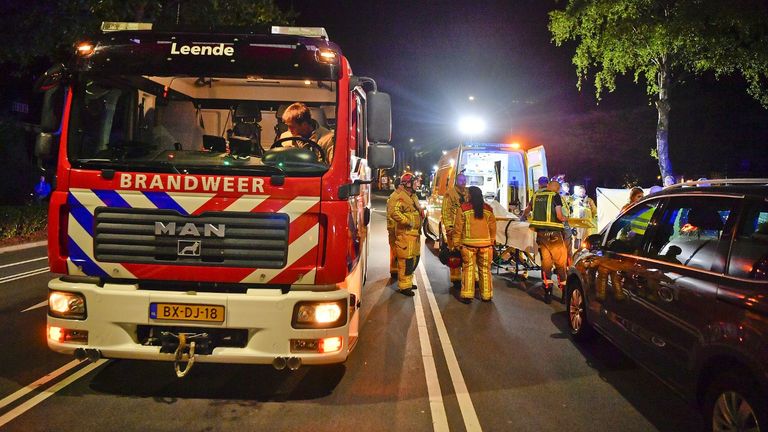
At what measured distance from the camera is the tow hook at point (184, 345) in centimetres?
372

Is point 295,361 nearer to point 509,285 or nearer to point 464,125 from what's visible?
point 509,285

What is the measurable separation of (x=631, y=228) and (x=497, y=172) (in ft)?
28.5

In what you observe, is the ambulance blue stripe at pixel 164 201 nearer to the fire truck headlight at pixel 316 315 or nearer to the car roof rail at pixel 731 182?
the fire truck headlight at pixel 316 315

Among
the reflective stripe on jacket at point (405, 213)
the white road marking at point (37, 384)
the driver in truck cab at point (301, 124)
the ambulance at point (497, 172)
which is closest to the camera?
the white road marking at point (37, 384)

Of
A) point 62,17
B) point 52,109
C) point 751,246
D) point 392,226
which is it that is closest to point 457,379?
point 751,246

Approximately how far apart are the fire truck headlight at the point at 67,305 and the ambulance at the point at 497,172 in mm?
7977

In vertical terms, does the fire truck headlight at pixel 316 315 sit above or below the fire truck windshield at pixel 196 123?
below

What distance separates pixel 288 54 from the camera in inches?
168

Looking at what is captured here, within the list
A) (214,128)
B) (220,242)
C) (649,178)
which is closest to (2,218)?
(214,128)

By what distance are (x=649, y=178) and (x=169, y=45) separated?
96.7 feet

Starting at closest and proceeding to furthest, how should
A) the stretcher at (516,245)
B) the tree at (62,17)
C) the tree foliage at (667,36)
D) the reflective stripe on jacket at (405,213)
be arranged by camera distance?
the reflective stripe on jacket at (405,213) → the stretcher at (516,245) → the tree at (62,17) → the tree foliage at (667,36)

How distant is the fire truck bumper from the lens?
12.3 ft

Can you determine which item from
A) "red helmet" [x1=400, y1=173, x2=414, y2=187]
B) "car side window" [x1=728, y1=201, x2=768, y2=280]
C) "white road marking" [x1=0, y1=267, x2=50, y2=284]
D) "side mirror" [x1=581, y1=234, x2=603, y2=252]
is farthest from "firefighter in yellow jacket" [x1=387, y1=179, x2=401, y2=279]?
"white road marking" [x1=0, y1=267, x2=50, y2=284]

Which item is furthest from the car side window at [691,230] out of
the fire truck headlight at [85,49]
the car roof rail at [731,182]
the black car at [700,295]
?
the fire truck headlight at [85,49]
